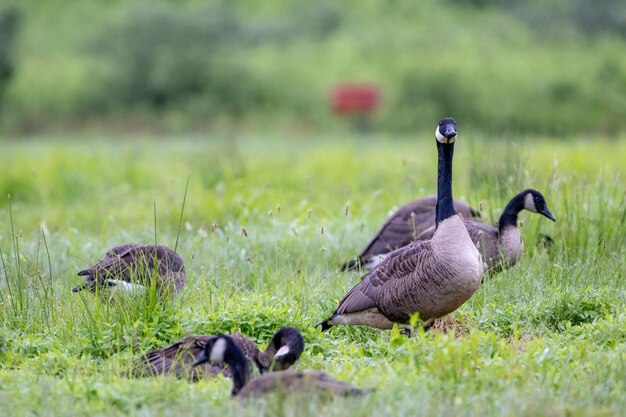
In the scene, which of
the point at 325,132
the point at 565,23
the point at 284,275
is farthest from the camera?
the point at 565,23

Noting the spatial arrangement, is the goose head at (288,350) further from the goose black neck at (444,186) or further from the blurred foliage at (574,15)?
the blurred foliage at (574,15)

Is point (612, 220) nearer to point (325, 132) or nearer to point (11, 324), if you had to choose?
point (11, 324)

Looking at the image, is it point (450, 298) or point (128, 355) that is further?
point (450, 298)

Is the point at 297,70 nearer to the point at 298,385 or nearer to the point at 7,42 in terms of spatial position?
the point at 7,42

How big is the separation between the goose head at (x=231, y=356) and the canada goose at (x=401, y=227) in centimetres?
373

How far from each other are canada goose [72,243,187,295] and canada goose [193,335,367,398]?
147 cm

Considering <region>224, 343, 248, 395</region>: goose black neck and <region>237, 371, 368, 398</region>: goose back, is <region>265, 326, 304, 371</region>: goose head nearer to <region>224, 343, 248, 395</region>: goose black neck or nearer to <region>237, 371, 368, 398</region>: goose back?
<region>224, 343, 248, 395</region>: goose black neck

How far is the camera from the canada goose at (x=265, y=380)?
5141 mm

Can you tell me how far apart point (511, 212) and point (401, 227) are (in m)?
1.39

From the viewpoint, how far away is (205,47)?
29.0 meters

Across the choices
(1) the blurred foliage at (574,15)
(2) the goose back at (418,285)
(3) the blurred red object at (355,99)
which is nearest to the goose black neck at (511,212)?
(2) the goose back at (418,285)

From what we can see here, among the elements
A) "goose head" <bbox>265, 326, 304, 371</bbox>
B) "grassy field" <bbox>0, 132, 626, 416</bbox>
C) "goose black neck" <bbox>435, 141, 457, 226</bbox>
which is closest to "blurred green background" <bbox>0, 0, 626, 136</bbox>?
"grassy field" <bbox>0, 132, 626, 416</bbox>

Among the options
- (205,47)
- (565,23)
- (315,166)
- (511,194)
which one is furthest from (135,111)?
(511,194)

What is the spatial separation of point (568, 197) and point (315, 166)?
7321 mm
